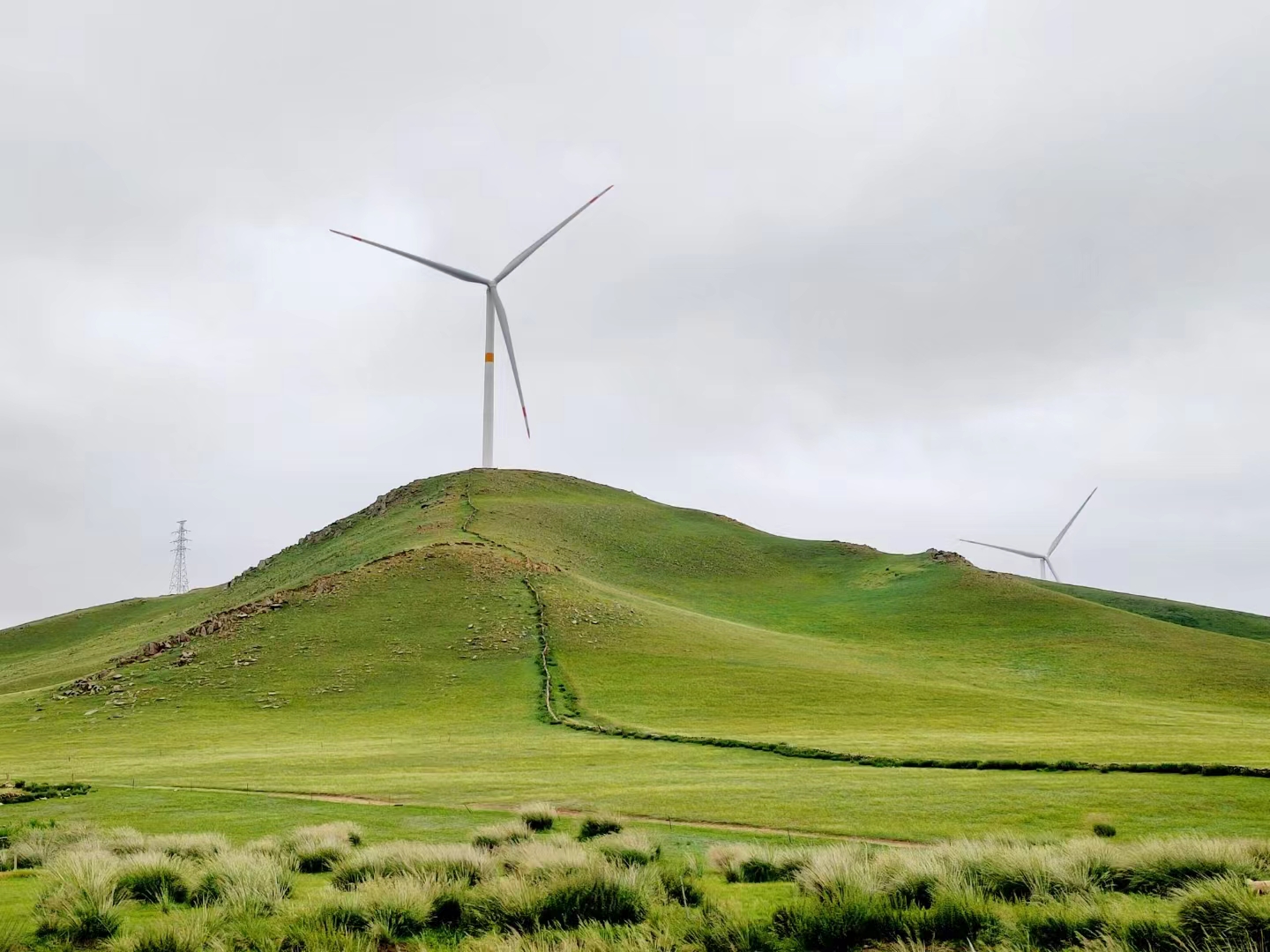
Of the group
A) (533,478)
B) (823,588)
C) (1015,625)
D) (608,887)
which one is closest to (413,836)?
(608,887)

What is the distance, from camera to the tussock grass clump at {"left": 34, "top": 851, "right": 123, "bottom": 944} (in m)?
10.0

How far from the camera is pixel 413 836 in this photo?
18.3m

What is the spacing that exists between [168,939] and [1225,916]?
35.8 ft

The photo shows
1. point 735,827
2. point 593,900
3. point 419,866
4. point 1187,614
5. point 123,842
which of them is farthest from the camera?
point 1187,614

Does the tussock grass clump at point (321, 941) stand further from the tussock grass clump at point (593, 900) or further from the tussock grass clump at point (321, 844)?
the tussock grass clump at point (321, 844)

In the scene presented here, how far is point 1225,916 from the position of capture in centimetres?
895

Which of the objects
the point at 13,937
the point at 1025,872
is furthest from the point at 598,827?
the point at 13,937

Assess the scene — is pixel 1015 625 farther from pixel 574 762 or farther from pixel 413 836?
pixel 413 836

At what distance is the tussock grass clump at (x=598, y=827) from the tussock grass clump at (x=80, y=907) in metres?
8.42

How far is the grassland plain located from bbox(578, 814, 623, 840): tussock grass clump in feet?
12.3

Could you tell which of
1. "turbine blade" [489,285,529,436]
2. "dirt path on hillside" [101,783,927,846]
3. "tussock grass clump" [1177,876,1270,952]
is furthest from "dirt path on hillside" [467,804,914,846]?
"turbine blade" [489,285,529,436]

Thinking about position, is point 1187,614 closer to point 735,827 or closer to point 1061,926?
point 735,827

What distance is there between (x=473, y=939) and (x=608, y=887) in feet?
7.13

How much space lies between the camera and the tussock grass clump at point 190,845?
15.1m
